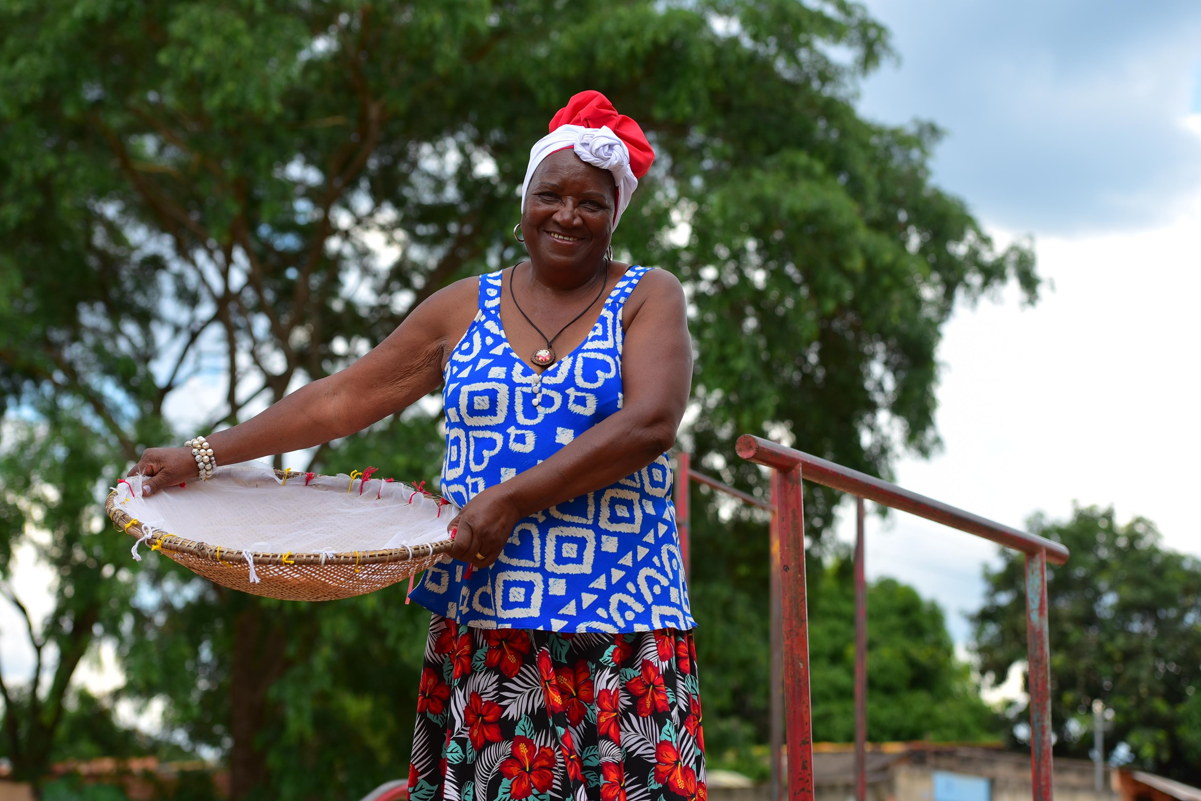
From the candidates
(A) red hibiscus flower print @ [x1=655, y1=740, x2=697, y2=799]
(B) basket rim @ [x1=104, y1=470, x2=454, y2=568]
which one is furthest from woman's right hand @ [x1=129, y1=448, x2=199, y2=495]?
(A) red hibiscus flower print @ [x1=655, y1=740, x2=697, y2=799]

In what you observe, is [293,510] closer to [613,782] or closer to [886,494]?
[613,782]

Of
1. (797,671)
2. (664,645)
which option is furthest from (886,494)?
(664,645)

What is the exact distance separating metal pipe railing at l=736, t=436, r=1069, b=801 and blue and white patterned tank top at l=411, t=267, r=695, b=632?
0.16 metres

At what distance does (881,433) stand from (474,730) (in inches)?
332

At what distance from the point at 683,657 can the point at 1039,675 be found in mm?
885

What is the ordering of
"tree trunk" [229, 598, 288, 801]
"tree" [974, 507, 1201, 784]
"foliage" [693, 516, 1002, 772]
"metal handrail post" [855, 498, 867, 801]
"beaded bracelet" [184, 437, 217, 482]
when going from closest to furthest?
"beaded bracelet" [184, 437, 217, 482] < "metal handrail post" [855, 498, 867, 801] < "tree trunk" [229, 598, 288, 801] < "tree" [974, 507, 1201, 784] < "foliage" [693, 516, 1002, 772]

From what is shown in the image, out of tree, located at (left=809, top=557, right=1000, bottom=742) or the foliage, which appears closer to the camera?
the foliage

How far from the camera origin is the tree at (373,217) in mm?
7246

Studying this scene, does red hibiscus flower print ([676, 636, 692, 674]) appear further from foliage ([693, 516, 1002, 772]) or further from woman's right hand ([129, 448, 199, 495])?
foliage ([693, 516, 1002, 772])

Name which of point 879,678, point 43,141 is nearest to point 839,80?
point 43,141

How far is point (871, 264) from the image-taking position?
26.0 ft

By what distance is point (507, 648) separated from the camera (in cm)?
154

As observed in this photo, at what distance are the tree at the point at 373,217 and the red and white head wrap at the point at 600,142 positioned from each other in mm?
5344

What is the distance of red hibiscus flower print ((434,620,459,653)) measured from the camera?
64.1 inches
